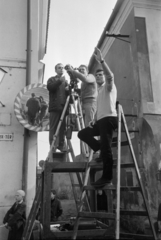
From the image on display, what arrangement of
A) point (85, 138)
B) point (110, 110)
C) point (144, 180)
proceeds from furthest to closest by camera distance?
point (144, 180) < point (85, 138) < point (110, 110)

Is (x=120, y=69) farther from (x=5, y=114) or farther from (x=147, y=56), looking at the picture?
(x=5, y=114)

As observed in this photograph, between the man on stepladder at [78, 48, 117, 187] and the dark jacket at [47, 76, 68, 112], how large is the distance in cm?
143

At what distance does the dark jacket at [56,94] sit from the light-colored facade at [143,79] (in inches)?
200

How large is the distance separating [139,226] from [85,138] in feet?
24.3

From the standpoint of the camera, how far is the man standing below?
5.42 metres

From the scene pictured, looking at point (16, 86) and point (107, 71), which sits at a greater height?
point (16, 86)

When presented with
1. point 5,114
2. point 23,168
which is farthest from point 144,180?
point 5,114

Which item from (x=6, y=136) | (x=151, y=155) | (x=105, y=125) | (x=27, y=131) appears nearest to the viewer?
(x=105, y=125)

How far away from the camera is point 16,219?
18.3 ft

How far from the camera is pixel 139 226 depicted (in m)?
10.3

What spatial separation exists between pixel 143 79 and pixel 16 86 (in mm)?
5377

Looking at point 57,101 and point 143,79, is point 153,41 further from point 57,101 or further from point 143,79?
point 57,101

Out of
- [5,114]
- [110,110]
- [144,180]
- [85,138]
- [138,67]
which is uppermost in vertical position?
[138,67]

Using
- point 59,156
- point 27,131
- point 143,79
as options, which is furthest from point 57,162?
point 143,79
